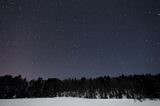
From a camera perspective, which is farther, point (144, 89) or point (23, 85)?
point (23, 85)

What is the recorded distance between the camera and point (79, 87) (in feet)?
287

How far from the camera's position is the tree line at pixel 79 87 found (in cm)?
7318

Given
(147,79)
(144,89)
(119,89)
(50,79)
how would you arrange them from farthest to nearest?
(50,79)
(119,89)
(147,79)
(144,89)

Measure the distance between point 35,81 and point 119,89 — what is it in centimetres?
4742

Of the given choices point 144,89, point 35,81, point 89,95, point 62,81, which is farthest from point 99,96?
point 35,81

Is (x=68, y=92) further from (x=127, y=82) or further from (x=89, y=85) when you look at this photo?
(x=127, y=82)

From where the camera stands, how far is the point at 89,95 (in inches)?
3095

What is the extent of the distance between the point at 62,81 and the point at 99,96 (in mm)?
28633

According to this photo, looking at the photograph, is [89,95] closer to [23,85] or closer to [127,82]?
[127,82]

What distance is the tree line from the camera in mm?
73175

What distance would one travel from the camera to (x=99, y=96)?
7644 cm

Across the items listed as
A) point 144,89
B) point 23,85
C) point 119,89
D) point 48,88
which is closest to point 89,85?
point 119,89

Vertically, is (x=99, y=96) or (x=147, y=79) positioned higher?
(x=147, y=79)

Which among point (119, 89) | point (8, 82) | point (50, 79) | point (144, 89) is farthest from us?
point (50, 79)
